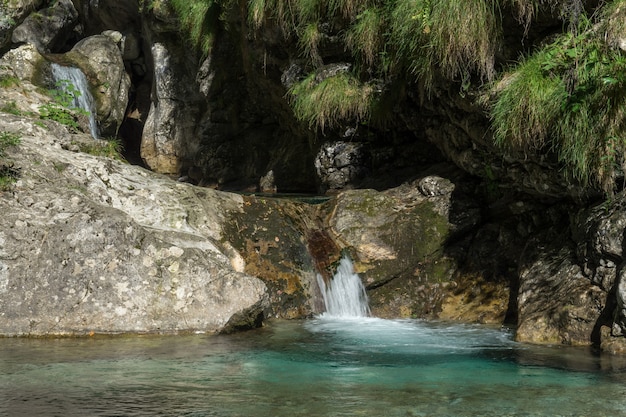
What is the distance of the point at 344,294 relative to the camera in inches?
315

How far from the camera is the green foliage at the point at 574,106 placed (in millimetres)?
6223

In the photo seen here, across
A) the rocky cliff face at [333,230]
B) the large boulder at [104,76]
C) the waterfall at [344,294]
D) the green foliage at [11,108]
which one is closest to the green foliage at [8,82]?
the rocky cliff face at [333,230]

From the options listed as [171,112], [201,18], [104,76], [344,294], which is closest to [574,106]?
[344,294]

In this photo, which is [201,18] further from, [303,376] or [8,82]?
[303,376]

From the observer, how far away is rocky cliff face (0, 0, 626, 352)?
6168 millimetres

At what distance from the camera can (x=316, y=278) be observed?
793 cm

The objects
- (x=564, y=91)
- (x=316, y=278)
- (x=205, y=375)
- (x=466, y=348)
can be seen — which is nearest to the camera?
(x=205, y=375)

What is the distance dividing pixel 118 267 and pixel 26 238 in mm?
802

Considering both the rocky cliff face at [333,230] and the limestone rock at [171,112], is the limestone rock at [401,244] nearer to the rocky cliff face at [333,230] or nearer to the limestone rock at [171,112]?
the rocky cliff face at [333,230]

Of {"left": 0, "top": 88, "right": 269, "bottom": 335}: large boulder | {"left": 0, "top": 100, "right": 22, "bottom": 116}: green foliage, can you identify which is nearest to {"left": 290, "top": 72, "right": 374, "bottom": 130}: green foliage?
{"left": 0, "top": 88, "right": 269, "bottom": 335}: large boulder

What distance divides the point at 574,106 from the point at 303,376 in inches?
135

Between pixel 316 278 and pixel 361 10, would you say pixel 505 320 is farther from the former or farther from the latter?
pixel 361 10

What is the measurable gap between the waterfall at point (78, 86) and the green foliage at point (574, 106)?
30.4ft

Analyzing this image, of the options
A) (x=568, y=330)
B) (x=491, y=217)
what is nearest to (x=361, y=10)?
(x=491, y=217)
